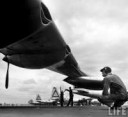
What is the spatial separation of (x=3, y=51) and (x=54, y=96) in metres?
65.0

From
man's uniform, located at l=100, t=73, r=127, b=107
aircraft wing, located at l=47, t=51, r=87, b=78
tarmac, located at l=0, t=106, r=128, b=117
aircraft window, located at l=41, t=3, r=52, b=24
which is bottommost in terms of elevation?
tarmac, located at l=0, t=106, r=128, b=117

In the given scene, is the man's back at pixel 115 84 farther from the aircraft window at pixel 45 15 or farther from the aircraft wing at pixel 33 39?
the aircraft window at pixel 45 15

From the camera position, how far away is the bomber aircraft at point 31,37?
4.35m

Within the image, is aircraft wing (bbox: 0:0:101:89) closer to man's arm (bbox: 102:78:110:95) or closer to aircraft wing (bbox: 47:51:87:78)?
aircraft wing (bbox: 47:51:87:78)

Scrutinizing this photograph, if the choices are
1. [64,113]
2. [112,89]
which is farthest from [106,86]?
[64,113]

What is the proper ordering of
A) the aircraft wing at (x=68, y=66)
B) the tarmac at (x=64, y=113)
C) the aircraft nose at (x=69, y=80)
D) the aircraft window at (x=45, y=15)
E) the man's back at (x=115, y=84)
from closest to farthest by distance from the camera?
the aircraft window at (x=45, y=15), the tarmac at (x=64, y=113), the man's back at (x=115, y=84), the aircraft wing at (x=68, y=66), the aircraft nose at (x=69, y=80)

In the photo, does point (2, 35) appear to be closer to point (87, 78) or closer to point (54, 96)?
point (87, 78)

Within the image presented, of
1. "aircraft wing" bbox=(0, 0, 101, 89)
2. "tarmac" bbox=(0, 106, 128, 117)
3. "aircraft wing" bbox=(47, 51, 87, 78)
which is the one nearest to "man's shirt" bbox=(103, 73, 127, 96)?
"tarmac" bbox=(0, 106, 128, 117)

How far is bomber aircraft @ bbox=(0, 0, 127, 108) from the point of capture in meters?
4.35

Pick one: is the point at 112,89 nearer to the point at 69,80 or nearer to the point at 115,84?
the point at 115,84

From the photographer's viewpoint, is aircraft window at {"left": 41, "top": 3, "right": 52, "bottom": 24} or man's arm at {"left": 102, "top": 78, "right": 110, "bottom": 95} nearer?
aircraft window at {"left": 41, "top": 3, "right": 52, "bottom": 24}

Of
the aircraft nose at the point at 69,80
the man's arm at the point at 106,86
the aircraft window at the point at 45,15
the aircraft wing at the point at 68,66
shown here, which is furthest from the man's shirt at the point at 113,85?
the aircraft nose at the point at 69,80

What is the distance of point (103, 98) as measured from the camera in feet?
19.4

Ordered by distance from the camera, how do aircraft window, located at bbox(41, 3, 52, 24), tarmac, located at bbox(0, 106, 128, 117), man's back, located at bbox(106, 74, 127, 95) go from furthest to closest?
man's back, located at bbox(106, 74, 127, 95), tarmac, located at bbox(0, 106, 128, 117), aircraft window, located at bbox(41, 3, 52, 24)
